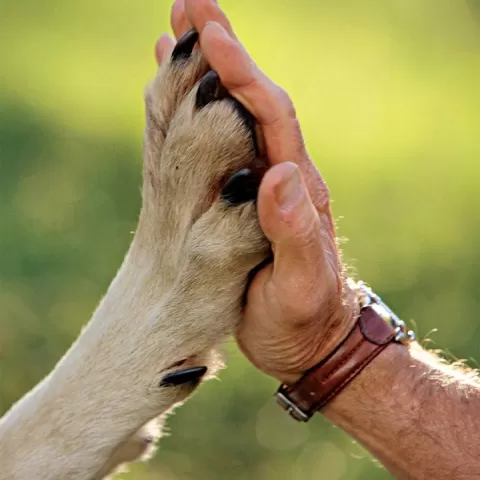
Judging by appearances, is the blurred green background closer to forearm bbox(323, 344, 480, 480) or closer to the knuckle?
forearm bbox(323, 344, 480, 480)

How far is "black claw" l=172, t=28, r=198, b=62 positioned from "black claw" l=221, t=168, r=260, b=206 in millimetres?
309

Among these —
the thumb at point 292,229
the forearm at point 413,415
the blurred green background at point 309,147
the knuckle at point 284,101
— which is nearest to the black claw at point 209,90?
the knuckle at point 284,101

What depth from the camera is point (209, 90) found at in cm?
246

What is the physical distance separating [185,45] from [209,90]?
0.42ft

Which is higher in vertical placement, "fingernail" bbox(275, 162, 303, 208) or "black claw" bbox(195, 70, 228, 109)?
"black claw" bbox(195, 70, 228, 109)

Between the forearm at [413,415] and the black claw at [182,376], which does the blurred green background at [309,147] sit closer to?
the black claw at [182,376]

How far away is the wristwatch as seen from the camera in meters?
2.69

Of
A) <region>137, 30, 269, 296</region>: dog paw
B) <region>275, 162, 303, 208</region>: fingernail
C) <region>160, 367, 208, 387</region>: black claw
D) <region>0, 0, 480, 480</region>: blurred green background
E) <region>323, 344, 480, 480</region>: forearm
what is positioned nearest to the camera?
<region>275, 162, 303, 208</region>: fingernail

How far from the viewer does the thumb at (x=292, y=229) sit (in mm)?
2330

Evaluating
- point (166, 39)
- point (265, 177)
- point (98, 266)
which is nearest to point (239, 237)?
point (265, 177)

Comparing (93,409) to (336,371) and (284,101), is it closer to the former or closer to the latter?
(336,371)

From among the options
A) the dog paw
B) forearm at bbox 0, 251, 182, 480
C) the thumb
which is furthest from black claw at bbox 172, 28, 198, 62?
forearm at bbox 0, 251, 182, 480

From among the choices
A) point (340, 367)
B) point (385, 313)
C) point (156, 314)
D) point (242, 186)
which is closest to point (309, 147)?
point (385, 313)

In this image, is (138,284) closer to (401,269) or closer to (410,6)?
(401,269)
